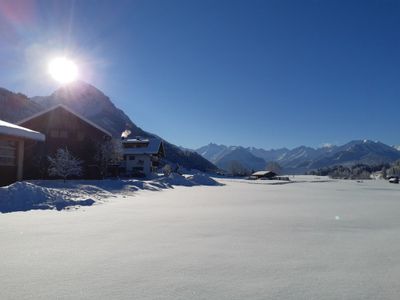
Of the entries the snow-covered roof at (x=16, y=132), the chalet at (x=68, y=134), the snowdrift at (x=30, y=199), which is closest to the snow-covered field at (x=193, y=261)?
the snowdrift at (x=30, y=199)

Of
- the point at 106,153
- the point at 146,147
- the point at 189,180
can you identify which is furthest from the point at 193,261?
the point at 146,147

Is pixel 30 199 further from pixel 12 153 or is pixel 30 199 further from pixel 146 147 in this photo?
pixel 146 147

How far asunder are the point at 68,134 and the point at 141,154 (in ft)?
73.2

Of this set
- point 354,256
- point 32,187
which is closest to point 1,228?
point 32,187

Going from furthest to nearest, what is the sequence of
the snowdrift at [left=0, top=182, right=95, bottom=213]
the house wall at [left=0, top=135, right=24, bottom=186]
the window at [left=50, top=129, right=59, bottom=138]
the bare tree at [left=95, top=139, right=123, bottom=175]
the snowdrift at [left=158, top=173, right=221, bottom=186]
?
1. the bare tree at [left=95, top=139, right=123, bottom=175]
2. the snowdrift at [left=158, top=173, right=221, bottom=186]
3. the window at [left=50, top=129, right=59, bottom=138]
4. the house wall at [left=0, top=135, right=24, bottom=186]
5. the snowdrift at [left=0, top=182, right=95, bottom=213]

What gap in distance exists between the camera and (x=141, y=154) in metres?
56.6

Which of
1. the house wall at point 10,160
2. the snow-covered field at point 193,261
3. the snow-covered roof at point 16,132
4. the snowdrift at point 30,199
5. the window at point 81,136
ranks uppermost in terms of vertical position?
the window at point 81,136

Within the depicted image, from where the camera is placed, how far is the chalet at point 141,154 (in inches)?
2227

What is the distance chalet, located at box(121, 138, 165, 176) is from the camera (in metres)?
56.6

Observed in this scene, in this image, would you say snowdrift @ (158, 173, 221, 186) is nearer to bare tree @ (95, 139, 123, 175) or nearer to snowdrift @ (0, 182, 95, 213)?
bare tree @ (95, 139, 123, 175)

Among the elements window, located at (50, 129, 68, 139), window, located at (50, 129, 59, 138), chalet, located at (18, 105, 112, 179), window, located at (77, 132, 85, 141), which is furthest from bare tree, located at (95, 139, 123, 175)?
window, located at (50, 129, 59, 138)

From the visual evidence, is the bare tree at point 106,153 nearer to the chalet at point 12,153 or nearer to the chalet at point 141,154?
the chalet at point 141,154

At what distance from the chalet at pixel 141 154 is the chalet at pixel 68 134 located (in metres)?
20.0

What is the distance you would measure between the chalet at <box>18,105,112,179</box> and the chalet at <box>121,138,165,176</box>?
20017 mm
